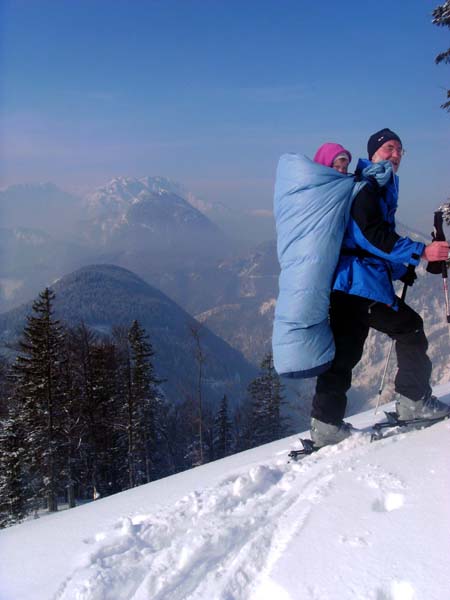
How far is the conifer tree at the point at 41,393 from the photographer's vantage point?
1988 cm

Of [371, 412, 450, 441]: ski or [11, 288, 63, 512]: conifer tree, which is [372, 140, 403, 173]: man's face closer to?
[371, 412, 450, 441]: ski

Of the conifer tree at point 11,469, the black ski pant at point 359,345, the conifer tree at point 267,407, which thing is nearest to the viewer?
the black ski pant at point 359,345

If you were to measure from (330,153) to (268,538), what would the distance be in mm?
3229

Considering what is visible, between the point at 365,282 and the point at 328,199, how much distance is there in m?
0.82

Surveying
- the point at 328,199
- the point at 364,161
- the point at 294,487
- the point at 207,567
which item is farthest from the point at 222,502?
the point at 364,161

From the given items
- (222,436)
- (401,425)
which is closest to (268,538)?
(401,425)

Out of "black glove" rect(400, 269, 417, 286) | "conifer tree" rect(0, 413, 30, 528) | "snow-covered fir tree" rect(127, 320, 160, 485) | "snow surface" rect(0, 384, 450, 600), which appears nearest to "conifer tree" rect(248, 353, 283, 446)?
"snow-covered fir tree" rect(127, 320, 160, 485)

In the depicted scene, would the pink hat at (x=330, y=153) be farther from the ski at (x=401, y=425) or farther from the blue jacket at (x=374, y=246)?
the ski at (x=401, y=425)

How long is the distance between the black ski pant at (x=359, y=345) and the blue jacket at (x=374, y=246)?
19 cm

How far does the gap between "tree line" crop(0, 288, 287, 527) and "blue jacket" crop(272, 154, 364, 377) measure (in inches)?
656

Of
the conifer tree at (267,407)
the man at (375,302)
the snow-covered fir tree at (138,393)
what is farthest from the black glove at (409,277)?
the conifer tree at (267,407)

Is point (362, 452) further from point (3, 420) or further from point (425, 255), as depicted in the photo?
point (3, 420)

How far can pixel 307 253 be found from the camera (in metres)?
4.01

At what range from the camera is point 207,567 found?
243 cm
